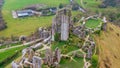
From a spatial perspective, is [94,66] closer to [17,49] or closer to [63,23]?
[63,23]

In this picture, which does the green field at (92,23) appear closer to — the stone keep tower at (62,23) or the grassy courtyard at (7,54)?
the stone keep tower at (62,23)

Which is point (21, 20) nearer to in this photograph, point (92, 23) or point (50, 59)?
point (92, 23)

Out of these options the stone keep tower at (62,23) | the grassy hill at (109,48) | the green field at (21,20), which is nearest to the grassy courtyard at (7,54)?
the stone keep tower at (62,23)

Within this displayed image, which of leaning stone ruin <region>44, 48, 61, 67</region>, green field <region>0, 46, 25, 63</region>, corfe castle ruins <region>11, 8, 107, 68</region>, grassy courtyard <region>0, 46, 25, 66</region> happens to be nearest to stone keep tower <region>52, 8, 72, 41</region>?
corfe castle ruins <region>11, 8, 107, 68</region>

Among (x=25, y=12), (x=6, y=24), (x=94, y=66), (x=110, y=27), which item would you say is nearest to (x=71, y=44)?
(x=94, y=66)

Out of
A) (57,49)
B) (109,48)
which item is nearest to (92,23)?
(109,48)

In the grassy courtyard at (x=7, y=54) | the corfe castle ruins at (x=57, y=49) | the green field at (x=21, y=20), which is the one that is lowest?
the green field at (x=21, y=20)
